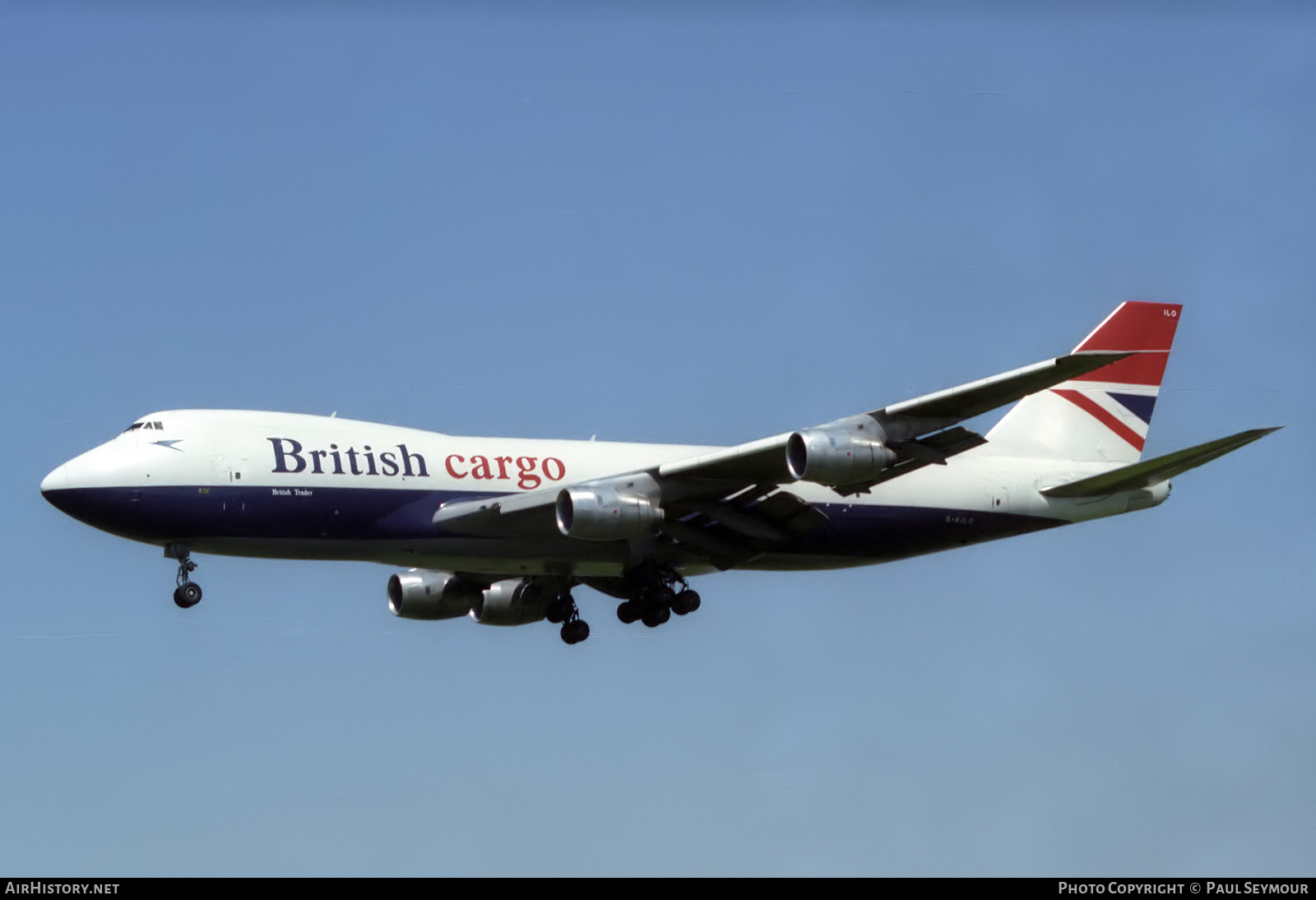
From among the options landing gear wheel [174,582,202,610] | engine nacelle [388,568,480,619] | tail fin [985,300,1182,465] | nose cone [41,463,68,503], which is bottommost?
landing gear wheel [174,582,202,610]

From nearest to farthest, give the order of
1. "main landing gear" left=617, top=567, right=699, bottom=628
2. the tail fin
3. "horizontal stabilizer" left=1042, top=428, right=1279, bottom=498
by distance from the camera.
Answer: "horizontal stabilizer" left=1042, top=428, right=1279, bottom=498, "main landing gear" left=617, top=567, right=699, bottom=628, the tail fin

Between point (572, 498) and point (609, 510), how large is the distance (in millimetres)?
885

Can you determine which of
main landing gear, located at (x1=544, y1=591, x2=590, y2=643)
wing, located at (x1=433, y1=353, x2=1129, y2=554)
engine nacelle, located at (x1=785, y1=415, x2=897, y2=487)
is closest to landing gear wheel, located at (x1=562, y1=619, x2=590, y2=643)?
main landing gear, located at (x1=544, y1=591, x2=590, y2=643)

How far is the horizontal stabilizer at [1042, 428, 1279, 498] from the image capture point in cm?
4021

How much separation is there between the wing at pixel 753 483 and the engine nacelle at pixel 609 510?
0.03 meters

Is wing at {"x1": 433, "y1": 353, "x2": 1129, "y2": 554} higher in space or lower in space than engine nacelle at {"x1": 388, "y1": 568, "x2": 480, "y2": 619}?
lower

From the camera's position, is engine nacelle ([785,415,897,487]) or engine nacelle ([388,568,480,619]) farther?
engine nacelle ([388,568,480,619])

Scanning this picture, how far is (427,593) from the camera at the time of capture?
48094 millimetres

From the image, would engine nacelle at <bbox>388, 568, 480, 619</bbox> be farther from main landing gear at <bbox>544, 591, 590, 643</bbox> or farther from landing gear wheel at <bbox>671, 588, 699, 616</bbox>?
landing gear wheel at <bbox>671, 588, 699, 616</bbox>

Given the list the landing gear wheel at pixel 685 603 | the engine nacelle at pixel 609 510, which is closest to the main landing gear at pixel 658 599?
the landing gear wheel at pixel 685 603

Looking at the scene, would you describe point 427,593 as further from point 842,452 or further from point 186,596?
point 842,452

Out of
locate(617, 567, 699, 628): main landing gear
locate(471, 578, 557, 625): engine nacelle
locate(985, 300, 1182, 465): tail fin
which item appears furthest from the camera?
locate(985, 300, 1182, 465): tail fin

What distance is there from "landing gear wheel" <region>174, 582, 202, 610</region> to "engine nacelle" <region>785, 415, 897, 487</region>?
46.4 feet

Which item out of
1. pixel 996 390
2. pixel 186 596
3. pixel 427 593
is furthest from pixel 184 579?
pixel 996 390
